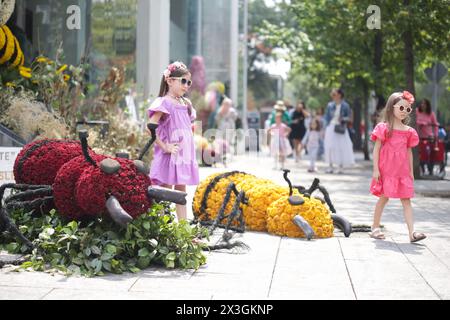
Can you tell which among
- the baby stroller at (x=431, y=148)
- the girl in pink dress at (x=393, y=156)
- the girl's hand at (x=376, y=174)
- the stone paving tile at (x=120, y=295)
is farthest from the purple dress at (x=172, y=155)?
the baby stroller at (x=431, y=148)

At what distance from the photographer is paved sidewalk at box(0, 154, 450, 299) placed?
18.6 ft

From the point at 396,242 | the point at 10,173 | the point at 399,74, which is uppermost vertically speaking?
the point at 399,74

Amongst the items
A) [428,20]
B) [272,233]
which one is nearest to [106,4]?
[428,20]

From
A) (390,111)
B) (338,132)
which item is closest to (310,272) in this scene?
(390,111)

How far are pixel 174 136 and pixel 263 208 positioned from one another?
1.43 m

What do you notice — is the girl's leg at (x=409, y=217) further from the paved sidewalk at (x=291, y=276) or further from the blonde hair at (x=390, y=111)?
the blonde hair at (x=390, y=111)

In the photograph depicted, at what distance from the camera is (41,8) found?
15.5 metres

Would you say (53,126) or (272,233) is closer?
(272,233)

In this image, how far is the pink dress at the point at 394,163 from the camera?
346 inches

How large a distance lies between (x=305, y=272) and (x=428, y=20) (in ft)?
34.9

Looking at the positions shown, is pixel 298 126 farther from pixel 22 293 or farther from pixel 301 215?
pixel 22 293

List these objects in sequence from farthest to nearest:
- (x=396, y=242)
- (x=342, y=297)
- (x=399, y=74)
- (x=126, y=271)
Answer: (x=399, y=74)
(x=396, y=242)
(x=126, y=271)
(x=342, y=297)

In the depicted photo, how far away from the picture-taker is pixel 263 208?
8.95 m

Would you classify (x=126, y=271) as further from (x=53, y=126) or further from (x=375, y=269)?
(x=53, y=126)
